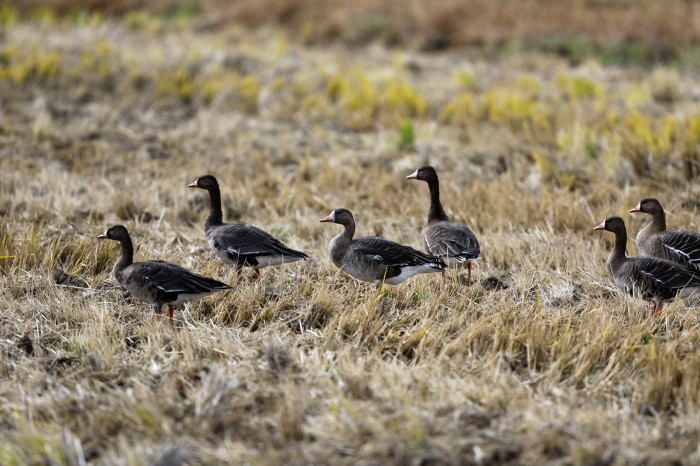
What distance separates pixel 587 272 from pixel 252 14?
18.9m

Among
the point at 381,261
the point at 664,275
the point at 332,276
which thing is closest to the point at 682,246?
the point at 664,275

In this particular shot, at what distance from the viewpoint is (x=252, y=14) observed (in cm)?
2392

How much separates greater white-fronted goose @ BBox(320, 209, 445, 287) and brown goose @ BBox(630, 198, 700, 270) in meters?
2.03

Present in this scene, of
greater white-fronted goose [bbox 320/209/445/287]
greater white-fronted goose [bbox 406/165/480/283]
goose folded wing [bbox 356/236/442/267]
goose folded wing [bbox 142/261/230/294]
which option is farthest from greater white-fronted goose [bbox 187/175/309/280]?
greater white-fronted goose [bbox 406/165/480/283]

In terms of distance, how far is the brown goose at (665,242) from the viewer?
6.84 meters

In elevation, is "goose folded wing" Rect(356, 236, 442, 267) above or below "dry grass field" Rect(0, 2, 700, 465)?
above

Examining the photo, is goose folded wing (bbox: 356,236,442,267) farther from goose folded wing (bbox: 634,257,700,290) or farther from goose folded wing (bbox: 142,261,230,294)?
goose folded wing (bbox: 634,257,700,290)

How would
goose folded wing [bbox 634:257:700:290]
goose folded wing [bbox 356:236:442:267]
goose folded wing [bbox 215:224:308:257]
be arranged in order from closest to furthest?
1. goose folded wing [bbox 634:257:700:290]
2. goose folded wing [bbox 356:236:442:267]
3. goose folded wing [bbox 215:224:308:257]

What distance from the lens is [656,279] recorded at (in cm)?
634

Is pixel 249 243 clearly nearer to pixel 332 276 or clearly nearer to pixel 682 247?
pixel 332 276

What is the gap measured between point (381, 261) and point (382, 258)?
0.09ft

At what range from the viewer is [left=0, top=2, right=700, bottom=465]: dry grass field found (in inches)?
181

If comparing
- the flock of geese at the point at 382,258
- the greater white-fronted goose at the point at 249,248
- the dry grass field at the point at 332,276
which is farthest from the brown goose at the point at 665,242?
the greater white-fronted goose at the point at 249,248

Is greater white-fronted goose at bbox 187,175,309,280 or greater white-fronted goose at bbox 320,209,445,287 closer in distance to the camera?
greater white-fronted goose at bbox 320,209,445,287
